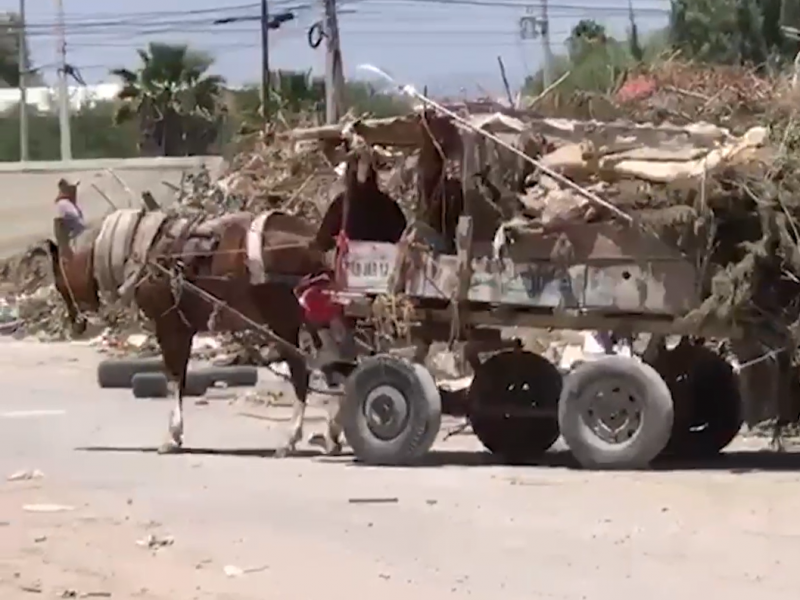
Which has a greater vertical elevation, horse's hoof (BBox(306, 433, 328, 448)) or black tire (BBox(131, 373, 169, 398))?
horse's hoof (BBox(306, 433, 328, 448))

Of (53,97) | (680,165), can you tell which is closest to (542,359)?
(680,165)

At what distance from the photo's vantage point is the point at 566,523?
12227mm

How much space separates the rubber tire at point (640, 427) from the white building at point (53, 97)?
61469 millimetres

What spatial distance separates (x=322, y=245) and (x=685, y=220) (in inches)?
137

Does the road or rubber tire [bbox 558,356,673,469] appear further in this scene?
rubber tire [bbox 558,356,673,469]

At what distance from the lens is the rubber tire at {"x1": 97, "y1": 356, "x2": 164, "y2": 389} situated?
982 inches

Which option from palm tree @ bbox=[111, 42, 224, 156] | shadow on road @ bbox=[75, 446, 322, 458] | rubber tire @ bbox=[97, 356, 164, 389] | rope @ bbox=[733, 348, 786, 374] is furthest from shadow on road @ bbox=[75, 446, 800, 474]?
palm tree @ bbox=[111, 42, 224, 156]

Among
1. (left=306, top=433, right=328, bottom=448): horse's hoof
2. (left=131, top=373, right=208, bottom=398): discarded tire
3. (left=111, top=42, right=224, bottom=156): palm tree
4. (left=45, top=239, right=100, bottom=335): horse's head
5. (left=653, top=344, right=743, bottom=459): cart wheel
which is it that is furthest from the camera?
(left=111, top=42, right=224, bottom=156): palm tree

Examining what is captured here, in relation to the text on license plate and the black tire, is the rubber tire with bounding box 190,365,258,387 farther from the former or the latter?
the text on license plate

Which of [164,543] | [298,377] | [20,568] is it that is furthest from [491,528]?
[298,377]

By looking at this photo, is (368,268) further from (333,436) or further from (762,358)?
(762,358)

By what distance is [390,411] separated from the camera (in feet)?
50.7

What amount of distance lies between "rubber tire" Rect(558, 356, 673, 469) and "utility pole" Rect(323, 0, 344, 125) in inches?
648

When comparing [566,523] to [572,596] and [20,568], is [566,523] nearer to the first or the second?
[572,596]
